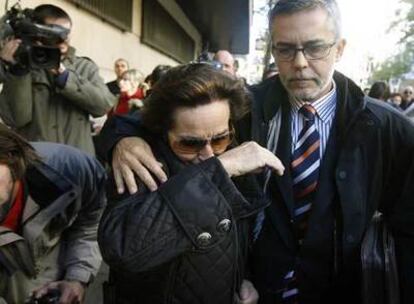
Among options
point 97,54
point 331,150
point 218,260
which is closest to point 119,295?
point 218,260

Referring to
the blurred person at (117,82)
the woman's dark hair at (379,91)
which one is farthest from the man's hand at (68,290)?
the woman's dark hair at (379,91)

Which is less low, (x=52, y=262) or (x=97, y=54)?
(x=97, y=54)

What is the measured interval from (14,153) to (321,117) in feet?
3.39

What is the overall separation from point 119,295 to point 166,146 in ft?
1.56

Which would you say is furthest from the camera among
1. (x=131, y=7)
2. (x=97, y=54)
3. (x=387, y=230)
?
Answer: (x=131, y=7)

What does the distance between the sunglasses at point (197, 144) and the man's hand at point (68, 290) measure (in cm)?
72

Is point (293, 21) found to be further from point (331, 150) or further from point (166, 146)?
point (166, 146)

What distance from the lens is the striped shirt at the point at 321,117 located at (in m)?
1.90

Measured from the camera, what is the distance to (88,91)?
356 centimetres

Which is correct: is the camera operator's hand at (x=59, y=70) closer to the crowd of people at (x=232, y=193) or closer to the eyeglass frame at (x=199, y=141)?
the crowd of people at (x=232, y=193)

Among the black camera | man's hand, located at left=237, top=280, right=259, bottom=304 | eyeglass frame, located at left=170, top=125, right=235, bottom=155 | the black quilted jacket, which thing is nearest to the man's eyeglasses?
eyeglass frame, located at left=170, top=125, right=235, bottom=155

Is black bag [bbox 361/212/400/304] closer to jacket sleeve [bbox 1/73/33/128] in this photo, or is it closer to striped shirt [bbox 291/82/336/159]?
→ striped shirt [bbox 291/82/336/159]

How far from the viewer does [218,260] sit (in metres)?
1.55

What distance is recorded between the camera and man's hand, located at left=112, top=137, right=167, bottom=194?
4.96ft
